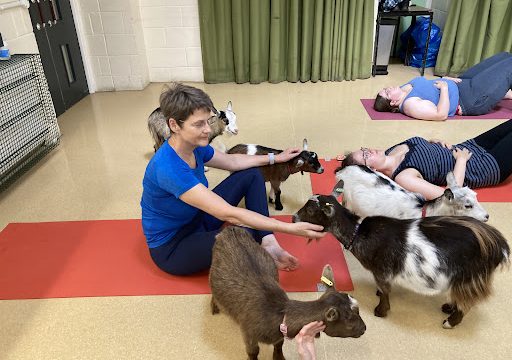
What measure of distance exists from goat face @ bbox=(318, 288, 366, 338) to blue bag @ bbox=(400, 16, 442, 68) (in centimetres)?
508

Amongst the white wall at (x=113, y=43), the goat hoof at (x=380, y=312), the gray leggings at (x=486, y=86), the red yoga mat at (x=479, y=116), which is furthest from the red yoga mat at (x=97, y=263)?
the white wall at (x=113, y=43)

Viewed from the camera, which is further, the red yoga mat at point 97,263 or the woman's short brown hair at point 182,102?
the red yoga mat at point 97,263

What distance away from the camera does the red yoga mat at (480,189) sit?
9.16 feet

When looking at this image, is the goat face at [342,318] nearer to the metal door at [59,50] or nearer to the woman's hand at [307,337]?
the woman's hand at [307,337]

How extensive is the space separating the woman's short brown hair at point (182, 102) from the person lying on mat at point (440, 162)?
1359mm

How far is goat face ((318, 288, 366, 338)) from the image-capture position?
4.71ft

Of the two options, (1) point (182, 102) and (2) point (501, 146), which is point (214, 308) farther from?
(2) point (501, 146)

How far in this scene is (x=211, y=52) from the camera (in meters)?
5.27

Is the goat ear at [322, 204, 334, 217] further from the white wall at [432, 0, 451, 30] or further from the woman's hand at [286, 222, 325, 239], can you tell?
the white wall at [432, 0, 451, 30]

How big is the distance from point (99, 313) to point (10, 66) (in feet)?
7.35

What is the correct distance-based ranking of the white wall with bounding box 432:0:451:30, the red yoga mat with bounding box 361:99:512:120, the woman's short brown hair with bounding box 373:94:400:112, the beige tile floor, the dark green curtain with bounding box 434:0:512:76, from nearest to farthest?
the beige tile floor → the red yoga mat with bounding box 361:99:512:120 → the woman's short brown hair with bounding box 373:94:400:112 → the dark green curtain with bounding box 434:0:512:76 → the white wall with bounding box 432:0:451:30

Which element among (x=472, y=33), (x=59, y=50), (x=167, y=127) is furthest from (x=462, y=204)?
(x=59, y=50)

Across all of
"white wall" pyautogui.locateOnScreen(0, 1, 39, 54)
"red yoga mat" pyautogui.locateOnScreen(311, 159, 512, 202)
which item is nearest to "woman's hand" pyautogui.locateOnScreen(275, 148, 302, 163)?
"red yoga mat" pyautogui.locateOnScreen(311, 159, 512, 202)

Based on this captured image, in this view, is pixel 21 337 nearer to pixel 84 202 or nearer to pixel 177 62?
pixel 84 202
